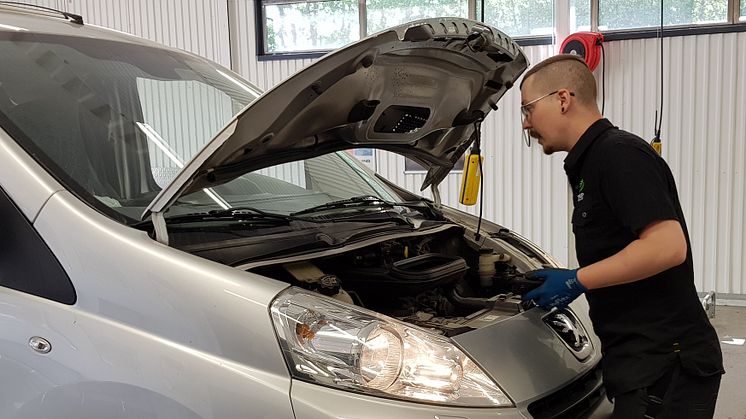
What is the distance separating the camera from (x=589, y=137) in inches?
63.2

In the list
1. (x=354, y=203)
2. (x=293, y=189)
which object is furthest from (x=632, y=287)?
(x=293, y=189)

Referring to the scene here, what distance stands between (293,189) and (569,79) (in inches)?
38.9

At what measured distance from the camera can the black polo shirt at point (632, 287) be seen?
4.87 feet

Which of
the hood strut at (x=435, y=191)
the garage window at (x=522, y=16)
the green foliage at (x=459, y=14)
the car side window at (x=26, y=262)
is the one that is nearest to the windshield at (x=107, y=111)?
the car side window at (x=26, y=262)

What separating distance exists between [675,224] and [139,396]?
3.96ft

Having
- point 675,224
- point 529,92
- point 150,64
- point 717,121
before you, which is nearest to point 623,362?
point 675,224

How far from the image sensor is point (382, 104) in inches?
71.4

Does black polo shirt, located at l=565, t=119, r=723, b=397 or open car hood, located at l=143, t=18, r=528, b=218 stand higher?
open car hood, located at l=143, t=18, r=528, b=218

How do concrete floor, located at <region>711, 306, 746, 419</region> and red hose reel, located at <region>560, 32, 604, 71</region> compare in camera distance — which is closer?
concrete floor, located at <region>711, 306, 746, 419</region>

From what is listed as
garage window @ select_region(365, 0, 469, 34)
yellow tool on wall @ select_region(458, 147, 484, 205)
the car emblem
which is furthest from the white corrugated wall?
the car emblem

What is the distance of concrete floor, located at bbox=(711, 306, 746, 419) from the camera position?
2.91 meters

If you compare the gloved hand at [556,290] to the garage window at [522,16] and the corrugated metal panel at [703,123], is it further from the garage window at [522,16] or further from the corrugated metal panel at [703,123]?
the garage window at [522,16]

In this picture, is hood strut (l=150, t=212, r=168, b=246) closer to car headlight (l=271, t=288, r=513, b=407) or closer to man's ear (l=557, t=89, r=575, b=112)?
car headlight (l=271, t=288, r=513, b=407)

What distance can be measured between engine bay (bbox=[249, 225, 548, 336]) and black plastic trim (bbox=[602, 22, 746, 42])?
11.4 feet
